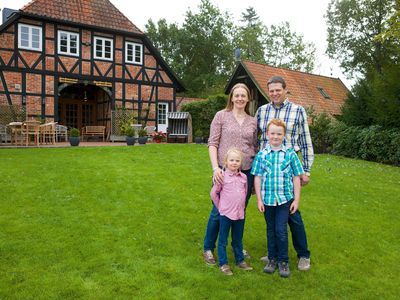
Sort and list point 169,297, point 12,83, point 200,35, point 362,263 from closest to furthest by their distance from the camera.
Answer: point 169,297
point 362,263
point 12,83
point 200,35

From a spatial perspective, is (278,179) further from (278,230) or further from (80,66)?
(80,66)

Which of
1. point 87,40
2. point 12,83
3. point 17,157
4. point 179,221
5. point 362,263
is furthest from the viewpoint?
point 87,40

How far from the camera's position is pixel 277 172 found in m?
3.54

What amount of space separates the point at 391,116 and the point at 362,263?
10.9m

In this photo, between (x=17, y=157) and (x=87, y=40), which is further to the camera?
(x=87, y=40)

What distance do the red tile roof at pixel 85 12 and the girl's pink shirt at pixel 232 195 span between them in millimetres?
16404

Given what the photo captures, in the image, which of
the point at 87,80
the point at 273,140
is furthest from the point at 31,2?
the point at 273,140

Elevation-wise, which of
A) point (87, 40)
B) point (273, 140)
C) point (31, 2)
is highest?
point (31, 2)

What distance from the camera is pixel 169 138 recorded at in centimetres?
1889

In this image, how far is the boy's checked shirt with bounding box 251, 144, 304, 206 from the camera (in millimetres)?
3541

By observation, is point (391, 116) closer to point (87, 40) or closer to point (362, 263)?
point (362, 263)

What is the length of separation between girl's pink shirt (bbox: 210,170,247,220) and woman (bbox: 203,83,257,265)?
73 mm

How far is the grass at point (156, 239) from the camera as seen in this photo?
3.33m

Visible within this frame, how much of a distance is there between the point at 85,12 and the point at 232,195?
1774cm
